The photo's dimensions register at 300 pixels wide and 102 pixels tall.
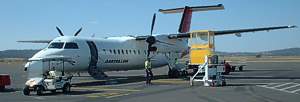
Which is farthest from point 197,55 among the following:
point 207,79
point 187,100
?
point 187,100

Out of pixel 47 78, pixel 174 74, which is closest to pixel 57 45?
pixel 47 78

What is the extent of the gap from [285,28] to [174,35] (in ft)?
25.9

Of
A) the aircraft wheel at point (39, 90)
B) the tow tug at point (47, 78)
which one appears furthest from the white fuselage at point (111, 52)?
the aircraft wheel at point (39, 90)

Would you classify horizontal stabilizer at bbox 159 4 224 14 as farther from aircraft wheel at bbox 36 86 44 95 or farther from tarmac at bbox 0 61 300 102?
aircraft wheel at bbox 36 86 44 95

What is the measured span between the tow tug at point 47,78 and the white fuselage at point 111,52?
330 millimetres

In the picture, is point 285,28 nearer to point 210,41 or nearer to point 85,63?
point 210,41

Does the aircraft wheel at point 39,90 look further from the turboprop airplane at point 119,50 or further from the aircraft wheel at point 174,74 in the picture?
the aircraft wheel at point 174,74

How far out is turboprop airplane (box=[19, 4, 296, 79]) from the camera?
878 inches

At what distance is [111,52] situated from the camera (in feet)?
87.7

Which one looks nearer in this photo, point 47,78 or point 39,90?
point 39,90

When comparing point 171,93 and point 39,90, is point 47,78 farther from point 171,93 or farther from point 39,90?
point 171,93

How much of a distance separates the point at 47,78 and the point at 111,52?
9.58 m

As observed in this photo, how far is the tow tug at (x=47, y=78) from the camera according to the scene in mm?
16391

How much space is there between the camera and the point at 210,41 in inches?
907
